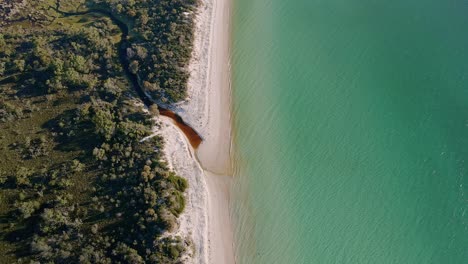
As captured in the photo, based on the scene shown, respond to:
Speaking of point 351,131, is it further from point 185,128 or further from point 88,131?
point 88,131

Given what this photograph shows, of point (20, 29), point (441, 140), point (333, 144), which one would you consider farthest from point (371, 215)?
point (20, 29)

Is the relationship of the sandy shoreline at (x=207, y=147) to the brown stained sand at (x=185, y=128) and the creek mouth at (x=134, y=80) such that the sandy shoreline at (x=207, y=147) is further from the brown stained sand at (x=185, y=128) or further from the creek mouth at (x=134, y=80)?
the creek mouth at (x=134, y=80)

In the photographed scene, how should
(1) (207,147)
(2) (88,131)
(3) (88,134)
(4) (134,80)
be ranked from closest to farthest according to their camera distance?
(3) (88,134) < (2) (88,131) < (1) (207,147) < (4) (134,80)

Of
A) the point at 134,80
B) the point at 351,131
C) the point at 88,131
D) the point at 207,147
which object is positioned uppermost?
the point at 351,131

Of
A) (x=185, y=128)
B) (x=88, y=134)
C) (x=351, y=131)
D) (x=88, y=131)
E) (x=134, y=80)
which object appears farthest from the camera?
(x=134, y=80)

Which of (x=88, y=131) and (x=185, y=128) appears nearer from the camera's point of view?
(x=88, y=131)

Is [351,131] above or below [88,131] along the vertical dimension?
above

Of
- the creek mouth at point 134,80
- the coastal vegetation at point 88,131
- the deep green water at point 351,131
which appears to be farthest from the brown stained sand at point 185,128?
the deep green water at point 351,131

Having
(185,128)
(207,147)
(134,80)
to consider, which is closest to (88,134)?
(134,80)
